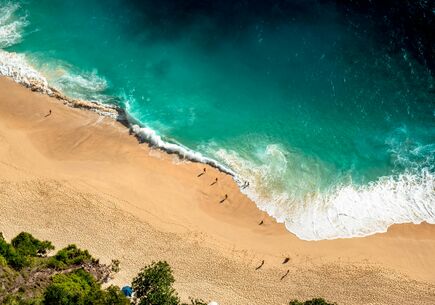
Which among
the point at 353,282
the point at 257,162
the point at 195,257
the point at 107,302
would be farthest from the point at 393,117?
the point at 107,302

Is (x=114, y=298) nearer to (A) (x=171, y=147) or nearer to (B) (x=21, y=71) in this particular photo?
(A) (x=171, y=147)

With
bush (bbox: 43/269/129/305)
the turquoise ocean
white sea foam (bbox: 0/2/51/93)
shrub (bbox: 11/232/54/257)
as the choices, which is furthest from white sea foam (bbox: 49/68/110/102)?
bush (bbox: 43/269/129/305)

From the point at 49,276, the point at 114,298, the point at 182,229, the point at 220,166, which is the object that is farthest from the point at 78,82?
the point at 114,298

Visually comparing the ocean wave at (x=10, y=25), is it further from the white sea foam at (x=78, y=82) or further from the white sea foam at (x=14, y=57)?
the white sea foam at (x=78, y=82)

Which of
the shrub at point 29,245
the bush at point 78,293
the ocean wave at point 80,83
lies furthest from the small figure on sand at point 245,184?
the shrub at point 29,245

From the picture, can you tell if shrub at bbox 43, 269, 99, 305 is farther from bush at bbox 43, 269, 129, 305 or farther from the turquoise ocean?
the turquoise ocean

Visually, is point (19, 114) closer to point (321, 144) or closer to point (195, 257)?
point (195, 257)

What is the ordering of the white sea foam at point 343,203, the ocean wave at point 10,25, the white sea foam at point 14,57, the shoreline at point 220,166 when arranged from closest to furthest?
1. the shoreline at point 220,166
2. the white sea foam at point 343,203
3. the white sea foam at point 14,57
4. the ocean wave at point 10,25
